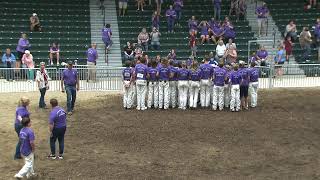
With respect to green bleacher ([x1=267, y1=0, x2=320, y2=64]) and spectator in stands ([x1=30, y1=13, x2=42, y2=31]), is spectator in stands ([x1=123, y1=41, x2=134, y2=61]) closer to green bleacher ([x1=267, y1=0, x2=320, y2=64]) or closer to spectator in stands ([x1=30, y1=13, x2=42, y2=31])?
spectator in stands ([x1=30, y1=13, x2=42, y2=31])

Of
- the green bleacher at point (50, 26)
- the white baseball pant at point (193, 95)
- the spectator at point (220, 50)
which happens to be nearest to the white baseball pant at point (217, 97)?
the white baseball pant at point (193, 95)

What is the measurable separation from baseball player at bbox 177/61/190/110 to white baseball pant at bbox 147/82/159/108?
0.82m

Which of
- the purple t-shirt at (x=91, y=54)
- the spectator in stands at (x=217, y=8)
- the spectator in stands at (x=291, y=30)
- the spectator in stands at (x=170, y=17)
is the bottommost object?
the purple t-shirt at (x=91, y=54)

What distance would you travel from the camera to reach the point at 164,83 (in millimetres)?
18531

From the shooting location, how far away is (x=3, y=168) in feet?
40.9

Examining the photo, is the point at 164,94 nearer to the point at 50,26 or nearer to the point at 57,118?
the point at 57,118

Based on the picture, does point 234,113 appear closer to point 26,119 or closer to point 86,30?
point 26,119

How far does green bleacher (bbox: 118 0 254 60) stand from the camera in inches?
1102

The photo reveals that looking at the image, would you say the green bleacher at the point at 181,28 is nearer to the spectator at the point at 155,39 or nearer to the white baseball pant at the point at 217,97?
the spectator at the point at 155,39

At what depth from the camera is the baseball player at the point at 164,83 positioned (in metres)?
18.4

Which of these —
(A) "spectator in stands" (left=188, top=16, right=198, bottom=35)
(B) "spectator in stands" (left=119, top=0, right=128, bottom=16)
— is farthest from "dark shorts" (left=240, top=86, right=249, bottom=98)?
(B) "spectator in stands" (left=119, top=0, right=128, bottom=16)

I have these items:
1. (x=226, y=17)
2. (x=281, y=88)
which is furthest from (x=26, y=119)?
(x=226, y=17)

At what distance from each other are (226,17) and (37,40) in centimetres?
1013

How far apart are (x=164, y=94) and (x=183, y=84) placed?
768 millimetres
